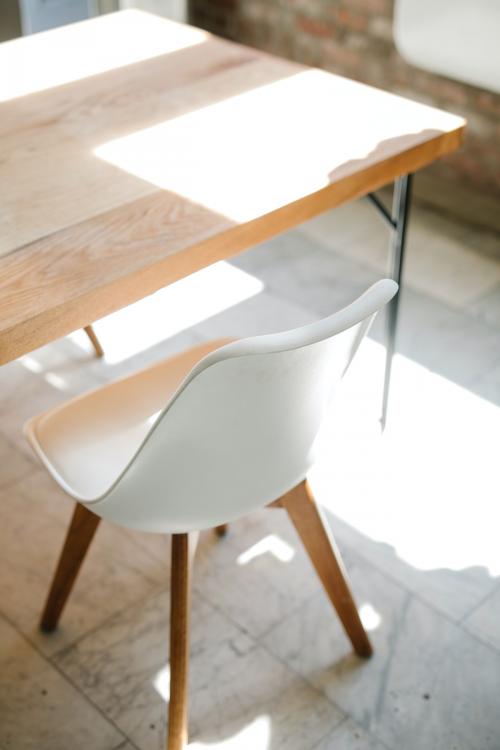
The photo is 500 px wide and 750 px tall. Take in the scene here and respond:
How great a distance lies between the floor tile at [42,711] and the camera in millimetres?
1769

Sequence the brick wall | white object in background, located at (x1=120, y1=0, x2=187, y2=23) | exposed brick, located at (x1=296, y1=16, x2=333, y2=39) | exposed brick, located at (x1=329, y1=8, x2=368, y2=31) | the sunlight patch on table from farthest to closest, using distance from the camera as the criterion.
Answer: white object in background, located at (x1=120, y1=0, x2=187, y2=23)
exposed brick, located at (x1=296, y1=16, x2=333, y2=39)
exposed brick, located at (x1=329, y1=8, x2=368, y2=31)
the brick wall
the sunlight patch on table

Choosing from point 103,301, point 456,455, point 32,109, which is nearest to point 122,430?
point 103,301

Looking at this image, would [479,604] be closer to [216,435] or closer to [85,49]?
[216,435]

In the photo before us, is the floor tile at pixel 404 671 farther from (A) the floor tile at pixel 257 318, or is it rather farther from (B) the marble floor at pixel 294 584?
(A) the floor tile at pixel 257 318

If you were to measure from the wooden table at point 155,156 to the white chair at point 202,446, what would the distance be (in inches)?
8.8

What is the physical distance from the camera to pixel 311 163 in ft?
6.16

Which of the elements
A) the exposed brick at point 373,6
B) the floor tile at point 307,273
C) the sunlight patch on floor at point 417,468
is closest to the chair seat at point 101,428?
the sunlight patch on floor at point 417,468

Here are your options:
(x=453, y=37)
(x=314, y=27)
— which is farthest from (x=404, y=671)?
(x=314, y=27)

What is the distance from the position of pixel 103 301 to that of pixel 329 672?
86cm

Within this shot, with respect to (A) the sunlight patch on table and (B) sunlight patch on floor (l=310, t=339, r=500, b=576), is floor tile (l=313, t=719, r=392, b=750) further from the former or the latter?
(A) the sunlight patch on table

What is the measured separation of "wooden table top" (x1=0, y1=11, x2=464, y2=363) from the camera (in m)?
1.57

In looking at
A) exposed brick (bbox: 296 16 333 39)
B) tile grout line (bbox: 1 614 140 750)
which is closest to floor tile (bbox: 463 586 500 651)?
tile grout line (bbox: 1 614 140 750)

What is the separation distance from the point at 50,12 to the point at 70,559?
2651 millimetres

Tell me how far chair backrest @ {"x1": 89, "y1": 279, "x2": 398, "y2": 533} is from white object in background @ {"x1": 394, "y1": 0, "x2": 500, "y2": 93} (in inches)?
73.5
